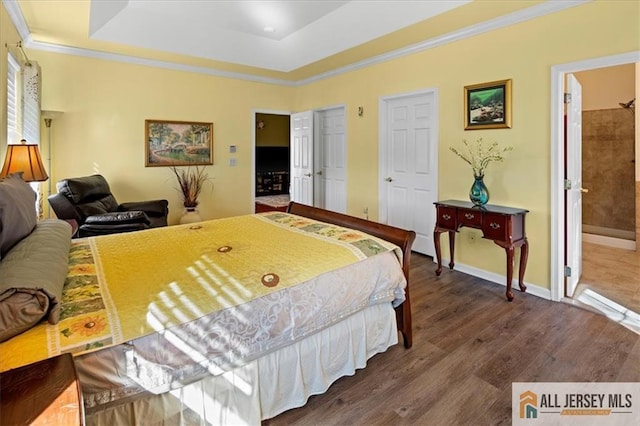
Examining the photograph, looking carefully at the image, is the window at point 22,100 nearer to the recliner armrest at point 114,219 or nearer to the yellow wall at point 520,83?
the recliner armrest at point 114,219

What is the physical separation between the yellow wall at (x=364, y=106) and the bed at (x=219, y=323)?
187 cm

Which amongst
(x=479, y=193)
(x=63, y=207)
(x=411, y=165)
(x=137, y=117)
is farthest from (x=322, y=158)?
(x=63, y=207)

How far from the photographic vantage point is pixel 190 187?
5359 mm

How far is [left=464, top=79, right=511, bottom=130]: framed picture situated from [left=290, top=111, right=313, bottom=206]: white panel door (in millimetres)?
2681

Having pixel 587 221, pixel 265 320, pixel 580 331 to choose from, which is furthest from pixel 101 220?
pixel 587 221

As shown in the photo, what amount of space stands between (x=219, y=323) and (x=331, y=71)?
4757 millimetres

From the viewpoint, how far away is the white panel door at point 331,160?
5531 mm

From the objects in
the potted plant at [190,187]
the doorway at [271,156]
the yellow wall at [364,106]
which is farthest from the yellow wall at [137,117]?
the doorway at [271,156]

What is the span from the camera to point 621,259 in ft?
13.7

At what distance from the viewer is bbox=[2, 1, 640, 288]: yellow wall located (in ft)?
10.1

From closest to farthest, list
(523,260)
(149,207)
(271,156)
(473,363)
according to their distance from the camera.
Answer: (473,363) < (523,260) < (149,207) < (271,156)

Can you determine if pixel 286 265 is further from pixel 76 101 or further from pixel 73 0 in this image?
pixel 76 101

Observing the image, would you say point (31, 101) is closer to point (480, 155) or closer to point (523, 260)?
point (480, 155)

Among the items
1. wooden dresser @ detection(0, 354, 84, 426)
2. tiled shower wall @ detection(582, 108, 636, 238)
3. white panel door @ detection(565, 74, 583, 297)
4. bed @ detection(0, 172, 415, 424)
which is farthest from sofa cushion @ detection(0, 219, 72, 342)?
tiled shower wall @ detection(582, 108, 636, 238)
